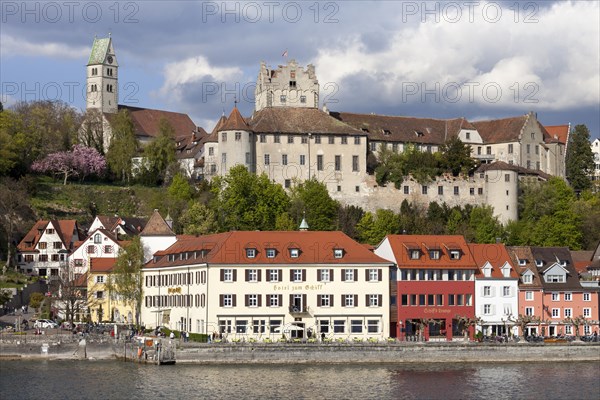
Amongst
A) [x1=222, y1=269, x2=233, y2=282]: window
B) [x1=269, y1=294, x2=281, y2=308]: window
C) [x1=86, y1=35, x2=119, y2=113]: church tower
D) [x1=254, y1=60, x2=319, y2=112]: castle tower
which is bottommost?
[x1=269, y1=294, x2=281, y2=308]: window

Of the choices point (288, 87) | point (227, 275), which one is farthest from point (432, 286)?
point (288, 87)

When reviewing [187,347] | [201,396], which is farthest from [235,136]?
[201,396]

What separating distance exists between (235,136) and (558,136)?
147 ft

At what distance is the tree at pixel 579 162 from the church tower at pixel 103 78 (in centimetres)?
6216

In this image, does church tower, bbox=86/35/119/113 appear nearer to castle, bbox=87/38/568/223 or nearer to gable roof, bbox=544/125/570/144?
castle, bbox=87/38/568/223

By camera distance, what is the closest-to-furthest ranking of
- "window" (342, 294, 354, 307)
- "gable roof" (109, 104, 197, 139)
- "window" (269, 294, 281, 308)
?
"window" (269, 294, 281, 308)
"window" (342, 294, 354, 307)
"gable roof" (109, 104, 197, 139)

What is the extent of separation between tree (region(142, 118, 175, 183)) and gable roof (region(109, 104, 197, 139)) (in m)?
17.8

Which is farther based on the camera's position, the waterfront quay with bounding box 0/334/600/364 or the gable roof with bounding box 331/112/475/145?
the gable roof with bounding box 331/112/475/145

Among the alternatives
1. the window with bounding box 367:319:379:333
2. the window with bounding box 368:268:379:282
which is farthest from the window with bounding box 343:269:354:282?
the window with bounding box 367:319:379:333

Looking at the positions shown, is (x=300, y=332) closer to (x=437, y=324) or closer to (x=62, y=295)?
(x=437, y=324)

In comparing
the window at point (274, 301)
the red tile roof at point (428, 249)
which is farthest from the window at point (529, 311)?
the window at point (274, 301)

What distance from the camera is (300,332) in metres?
97.6

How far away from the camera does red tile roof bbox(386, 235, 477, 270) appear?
102 meters

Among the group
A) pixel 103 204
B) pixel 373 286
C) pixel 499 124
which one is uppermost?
pixel 499 124
